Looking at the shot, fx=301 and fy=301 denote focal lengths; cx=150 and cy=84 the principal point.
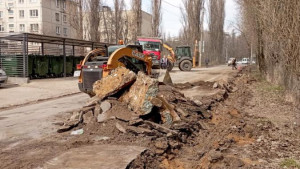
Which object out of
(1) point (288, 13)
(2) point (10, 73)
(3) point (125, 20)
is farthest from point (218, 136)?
(3) point (125, 20)

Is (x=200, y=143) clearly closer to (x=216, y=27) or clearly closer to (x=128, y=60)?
(x=128, y=60)

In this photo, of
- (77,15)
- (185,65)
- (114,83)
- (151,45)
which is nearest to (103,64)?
(114,83)

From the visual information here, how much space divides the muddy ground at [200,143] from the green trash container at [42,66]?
500 inches

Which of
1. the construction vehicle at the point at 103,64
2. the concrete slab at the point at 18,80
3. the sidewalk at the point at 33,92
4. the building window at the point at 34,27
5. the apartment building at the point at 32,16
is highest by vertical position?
the apartment building at the point at 32,16

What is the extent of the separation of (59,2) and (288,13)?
65.1 m

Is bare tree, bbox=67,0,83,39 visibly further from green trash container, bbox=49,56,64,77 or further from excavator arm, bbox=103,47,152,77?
excavator arm, bbox=103,47,152,77

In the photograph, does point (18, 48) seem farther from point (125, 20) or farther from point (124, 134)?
point (125, 20)

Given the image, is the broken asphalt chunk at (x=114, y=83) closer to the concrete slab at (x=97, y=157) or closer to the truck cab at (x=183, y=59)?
the concrete slab at (x=97, y=157)

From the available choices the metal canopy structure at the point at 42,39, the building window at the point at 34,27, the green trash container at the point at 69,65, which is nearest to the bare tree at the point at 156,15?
the metal canopy structure at the point at 42,39

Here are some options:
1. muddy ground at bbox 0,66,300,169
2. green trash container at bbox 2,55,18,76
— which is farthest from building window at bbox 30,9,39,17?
muddy ground at bbox 0,66,300,169

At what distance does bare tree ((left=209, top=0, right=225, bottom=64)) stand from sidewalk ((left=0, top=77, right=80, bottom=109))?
4064 cm

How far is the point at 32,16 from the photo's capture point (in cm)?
6412

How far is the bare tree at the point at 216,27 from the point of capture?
5244 centimetres

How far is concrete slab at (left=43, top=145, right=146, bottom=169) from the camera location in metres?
4.43
